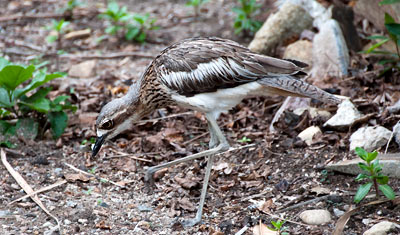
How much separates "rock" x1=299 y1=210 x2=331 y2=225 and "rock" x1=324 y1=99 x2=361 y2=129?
129 cm

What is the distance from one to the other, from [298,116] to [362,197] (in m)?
1.87

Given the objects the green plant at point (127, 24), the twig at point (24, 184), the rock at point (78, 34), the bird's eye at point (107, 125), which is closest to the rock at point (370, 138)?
the bird's eye at point (107, 125)

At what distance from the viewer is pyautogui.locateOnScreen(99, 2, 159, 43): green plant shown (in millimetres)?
7922

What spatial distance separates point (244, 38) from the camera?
7.96 meters

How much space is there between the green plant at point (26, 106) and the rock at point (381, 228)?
3.11m

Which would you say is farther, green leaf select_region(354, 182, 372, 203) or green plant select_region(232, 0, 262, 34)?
green plant select_region(232, 0, 262, 34)

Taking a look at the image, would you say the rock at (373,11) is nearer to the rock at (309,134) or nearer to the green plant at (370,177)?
the rock at (309,134)

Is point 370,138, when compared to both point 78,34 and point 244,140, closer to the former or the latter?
point 244,140

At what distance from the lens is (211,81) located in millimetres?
4633

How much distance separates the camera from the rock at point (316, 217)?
163 inches

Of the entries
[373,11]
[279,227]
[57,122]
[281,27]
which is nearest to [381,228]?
[279,227]

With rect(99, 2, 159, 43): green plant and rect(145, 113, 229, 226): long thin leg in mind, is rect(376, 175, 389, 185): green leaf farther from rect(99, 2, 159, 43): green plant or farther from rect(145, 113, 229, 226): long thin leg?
rect(99, 2, 159, 43): green plant

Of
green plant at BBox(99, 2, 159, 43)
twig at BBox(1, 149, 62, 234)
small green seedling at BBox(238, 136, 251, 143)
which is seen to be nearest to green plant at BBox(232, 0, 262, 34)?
green plant at BBox(99, 2, 159, 43)

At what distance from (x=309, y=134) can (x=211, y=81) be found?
4.10ft
